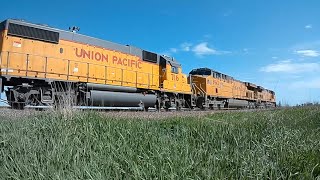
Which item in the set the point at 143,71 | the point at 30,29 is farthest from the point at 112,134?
the point at 143,71

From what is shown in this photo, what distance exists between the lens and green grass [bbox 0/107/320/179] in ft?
9.84

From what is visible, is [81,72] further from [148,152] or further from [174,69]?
[148,152]

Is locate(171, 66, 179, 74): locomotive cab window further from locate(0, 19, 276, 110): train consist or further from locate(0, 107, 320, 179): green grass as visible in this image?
locate(0, 107, 320, 179): green grass

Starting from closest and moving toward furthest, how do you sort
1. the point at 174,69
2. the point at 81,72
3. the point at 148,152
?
the point at 148,152
the point at 81,72
the point at 174,69

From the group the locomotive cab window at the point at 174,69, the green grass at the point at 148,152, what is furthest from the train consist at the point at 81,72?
the green grass at the point at 148,152

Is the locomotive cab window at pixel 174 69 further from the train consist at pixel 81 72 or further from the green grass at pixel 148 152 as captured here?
the green grass at pixel 148 152

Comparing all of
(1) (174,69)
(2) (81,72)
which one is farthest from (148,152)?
(1) (174,69)

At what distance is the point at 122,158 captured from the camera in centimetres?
329

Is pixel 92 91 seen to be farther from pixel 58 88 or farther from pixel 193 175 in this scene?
pixel 193 175

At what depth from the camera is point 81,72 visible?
13.4 m

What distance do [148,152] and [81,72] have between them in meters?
10.5

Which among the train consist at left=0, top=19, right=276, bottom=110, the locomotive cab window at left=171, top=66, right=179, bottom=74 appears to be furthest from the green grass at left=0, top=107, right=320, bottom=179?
the locomotive cab window at left=171, top=66, right=179, bottom=74

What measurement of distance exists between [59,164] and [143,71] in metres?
14.1

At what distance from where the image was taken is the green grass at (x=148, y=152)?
118 inches
